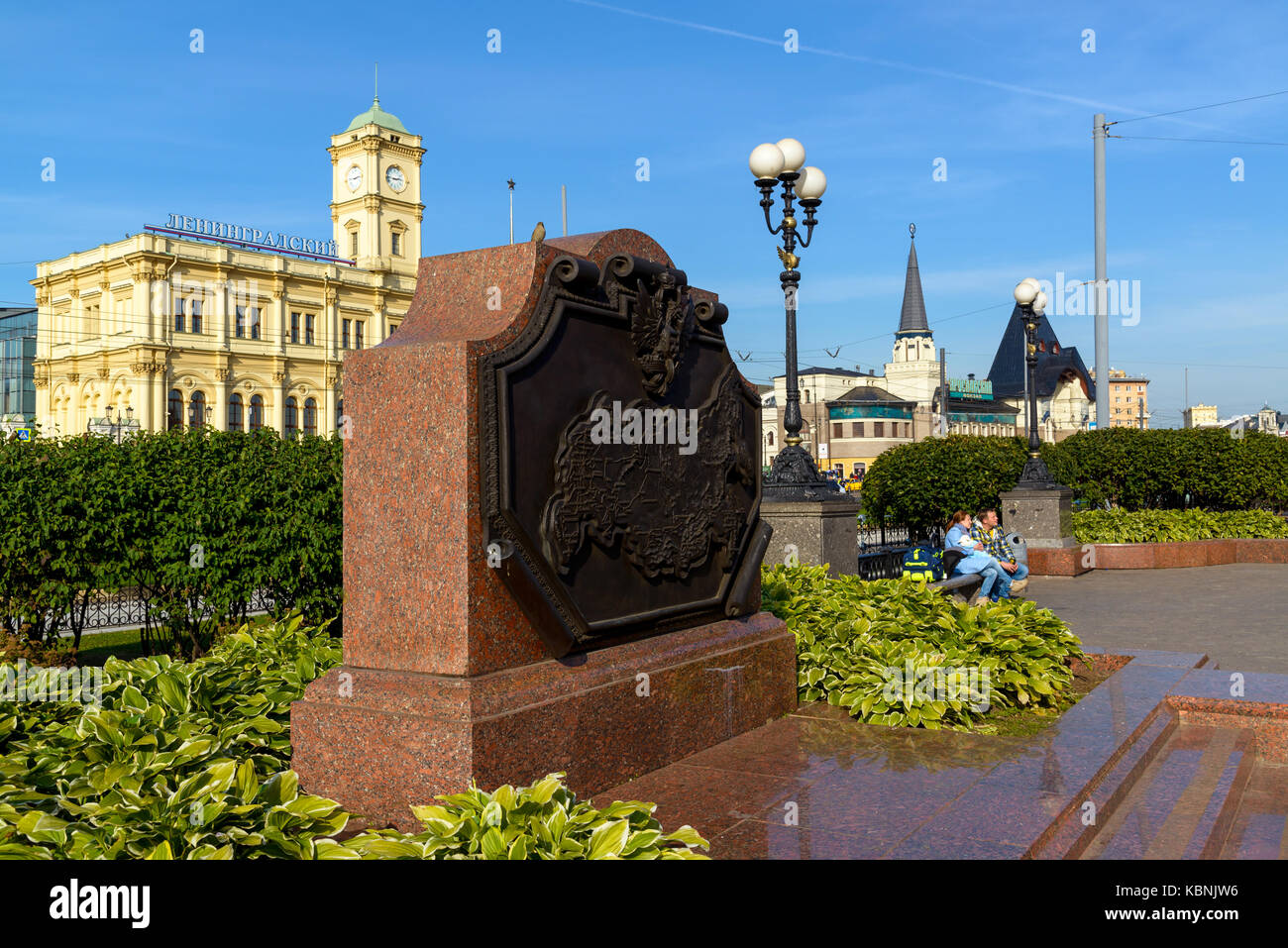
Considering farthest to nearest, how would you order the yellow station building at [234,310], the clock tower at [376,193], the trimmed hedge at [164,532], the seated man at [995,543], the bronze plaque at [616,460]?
the clock tower at [376,193]
the yellow station building at [234,310]
the seated man at [995,543]
the trimmed hedge at [164,532]
the bronze plaque at [616,460]

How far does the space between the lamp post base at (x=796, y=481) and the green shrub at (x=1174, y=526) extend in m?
8.87

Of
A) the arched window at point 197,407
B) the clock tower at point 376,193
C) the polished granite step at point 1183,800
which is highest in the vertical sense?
the clock tower at point 376,193

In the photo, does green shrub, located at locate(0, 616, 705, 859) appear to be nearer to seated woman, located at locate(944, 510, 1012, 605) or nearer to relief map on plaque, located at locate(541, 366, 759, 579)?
relief map on plaque, located at locate(541, 366, 759, 579)

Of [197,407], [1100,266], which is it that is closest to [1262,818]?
[1100,266]

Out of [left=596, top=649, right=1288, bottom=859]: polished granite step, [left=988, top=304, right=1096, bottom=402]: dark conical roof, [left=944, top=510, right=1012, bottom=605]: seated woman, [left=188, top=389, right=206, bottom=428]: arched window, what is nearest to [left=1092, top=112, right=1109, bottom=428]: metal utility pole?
[left=944, top=510, right=1012, bottom=605]: seated woman

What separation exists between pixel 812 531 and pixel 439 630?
26.0 feet

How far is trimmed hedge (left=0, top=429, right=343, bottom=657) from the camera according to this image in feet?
27.1

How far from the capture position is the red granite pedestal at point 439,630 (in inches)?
152

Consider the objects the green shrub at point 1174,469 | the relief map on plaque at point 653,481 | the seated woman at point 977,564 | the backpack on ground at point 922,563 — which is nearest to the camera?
the relief map on plaque at point 653,481

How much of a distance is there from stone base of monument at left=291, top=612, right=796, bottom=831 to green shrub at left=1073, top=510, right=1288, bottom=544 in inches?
629

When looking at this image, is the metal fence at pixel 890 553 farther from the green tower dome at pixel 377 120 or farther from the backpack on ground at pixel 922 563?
the green tower dome at pixel 377 120

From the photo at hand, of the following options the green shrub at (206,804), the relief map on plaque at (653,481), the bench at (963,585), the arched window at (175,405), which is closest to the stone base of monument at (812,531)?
the bench at (963,585)
